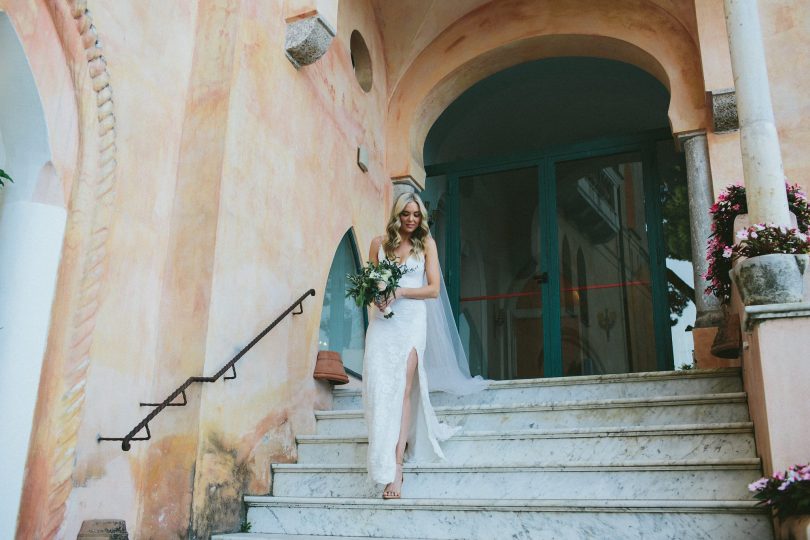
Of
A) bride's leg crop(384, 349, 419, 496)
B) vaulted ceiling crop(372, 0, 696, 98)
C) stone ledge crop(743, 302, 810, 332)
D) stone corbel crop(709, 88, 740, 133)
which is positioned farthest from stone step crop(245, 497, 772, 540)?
vaulted ceiling crop(372, 0, 696, 98)

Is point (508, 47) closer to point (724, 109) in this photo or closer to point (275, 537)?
point (724, 109)

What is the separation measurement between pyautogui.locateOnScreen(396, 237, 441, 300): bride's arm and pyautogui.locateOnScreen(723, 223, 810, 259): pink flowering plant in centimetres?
178

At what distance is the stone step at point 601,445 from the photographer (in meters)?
4.04

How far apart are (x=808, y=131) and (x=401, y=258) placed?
339 cm

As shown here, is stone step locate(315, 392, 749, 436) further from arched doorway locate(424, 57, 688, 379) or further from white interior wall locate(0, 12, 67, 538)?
arched doorway locate(424, 57, 688, 379)

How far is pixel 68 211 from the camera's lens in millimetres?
3963

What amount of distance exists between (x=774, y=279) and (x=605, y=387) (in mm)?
1804

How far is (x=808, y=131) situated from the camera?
573cm

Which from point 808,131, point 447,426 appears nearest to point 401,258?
point 447,426

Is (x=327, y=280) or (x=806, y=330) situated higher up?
(x=327, y=280)

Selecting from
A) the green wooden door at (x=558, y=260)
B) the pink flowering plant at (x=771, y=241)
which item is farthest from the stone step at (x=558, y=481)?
the green wooden door at (x=558, y=260)

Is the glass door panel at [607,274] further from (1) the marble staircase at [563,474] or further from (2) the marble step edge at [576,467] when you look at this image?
(2) the marble step edge at [576,467]

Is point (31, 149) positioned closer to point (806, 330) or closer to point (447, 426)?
point (447, 426)

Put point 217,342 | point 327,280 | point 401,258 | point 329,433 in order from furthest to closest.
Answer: point 327,280
point 329,433
point 401,258
point 217,342
